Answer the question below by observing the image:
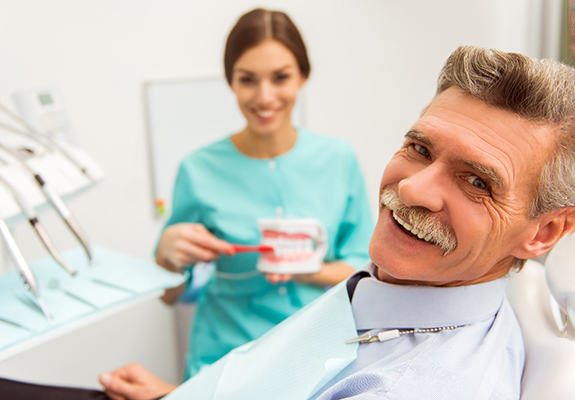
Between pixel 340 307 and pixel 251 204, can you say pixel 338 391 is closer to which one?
pixel 340 307

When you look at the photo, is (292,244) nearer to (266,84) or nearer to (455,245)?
(266,84)

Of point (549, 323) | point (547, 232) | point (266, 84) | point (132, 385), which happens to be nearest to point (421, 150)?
point (547, 232)

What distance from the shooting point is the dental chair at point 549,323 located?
778mm

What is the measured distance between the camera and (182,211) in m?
1.58

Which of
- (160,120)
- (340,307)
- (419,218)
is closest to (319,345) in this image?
(340,307)

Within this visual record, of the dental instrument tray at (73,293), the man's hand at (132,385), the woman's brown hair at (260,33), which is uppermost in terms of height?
the woman's brown hair at (260,33)

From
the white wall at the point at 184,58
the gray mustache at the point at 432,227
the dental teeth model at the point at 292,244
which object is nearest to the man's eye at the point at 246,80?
the dental teeth model at the point at 292,244

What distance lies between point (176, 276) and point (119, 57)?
113cm

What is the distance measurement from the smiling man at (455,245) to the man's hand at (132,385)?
0.79 ft

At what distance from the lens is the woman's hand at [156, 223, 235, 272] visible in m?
1.36

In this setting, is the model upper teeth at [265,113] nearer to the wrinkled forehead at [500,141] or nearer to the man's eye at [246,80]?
the man's eye at [246,80]

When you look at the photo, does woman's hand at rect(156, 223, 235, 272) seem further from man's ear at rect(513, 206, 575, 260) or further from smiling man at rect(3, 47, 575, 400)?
man's ear at rect(513, 206, 575, 260)

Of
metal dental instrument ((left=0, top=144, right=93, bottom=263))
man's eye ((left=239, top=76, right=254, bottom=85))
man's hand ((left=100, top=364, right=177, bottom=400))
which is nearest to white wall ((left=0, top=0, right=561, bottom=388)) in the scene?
man's eye ((left=239, top=76, right=254, bottom=85))

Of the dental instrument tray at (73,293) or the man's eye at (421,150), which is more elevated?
the man's eye at (421,150)
